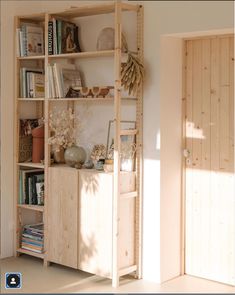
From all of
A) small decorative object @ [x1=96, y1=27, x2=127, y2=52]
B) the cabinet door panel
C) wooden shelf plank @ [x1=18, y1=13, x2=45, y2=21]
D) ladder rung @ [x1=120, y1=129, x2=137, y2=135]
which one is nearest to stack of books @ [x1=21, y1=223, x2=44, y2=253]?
the cabinet door panel

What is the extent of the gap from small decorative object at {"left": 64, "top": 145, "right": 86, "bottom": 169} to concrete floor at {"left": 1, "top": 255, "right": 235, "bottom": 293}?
2.72 ft

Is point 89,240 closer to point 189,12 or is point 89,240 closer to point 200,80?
point 200,80

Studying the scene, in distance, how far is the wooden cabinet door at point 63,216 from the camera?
193 inches

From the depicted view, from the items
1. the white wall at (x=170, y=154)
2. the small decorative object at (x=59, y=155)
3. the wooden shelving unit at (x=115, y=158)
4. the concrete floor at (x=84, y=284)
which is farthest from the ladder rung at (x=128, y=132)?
the concrete floor at (x=84, y=284)

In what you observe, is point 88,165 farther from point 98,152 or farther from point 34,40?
point 34,40

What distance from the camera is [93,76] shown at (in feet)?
16.8

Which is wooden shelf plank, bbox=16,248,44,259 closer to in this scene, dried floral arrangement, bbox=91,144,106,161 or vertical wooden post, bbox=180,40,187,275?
dried floral arrangement, bbox=91,144,106,161

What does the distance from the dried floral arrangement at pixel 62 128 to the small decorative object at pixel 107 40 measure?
0.59 metres

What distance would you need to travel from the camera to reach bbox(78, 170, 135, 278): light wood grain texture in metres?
4.70

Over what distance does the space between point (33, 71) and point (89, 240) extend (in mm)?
1467

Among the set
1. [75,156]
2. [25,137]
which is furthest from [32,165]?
[75,156]

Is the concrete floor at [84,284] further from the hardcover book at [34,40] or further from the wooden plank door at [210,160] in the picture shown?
the hardcover book at [34,40]

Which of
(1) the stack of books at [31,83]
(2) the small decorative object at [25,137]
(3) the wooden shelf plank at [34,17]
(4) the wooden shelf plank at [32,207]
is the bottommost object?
(4) the wooden shelf plank at [32,207]

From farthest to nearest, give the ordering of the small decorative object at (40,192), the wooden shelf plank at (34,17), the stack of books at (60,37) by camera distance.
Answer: the small decorative object at (40,192), the wooden shelf plank at (34,17), the stack of books at (60,37)
